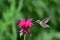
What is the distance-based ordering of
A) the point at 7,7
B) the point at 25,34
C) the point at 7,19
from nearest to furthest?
the point at 25,34
the point at 7,19
the point at 7,7

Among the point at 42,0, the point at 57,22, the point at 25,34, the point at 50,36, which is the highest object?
the point at 42,0

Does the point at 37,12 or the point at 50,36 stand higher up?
the point at 37,12

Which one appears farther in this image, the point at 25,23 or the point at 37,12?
the point at 37,12

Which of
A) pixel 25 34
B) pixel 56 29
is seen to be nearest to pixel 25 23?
pixel 25 34

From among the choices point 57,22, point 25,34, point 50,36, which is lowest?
point 25,34

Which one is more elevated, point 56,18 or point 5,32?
point 56,18

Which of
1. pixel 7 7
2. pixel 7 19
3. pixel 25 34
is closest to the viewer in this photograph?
pixel 25 34

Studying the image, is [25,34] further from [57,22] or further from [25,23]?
[57,22]

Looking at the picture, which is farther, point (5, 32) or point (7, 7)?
point (7, 7)

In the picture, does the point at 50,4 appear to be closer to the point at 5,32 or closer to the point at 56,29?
the point at 56,29

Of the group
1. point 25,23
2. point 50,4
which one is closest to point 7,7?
point 50,4
